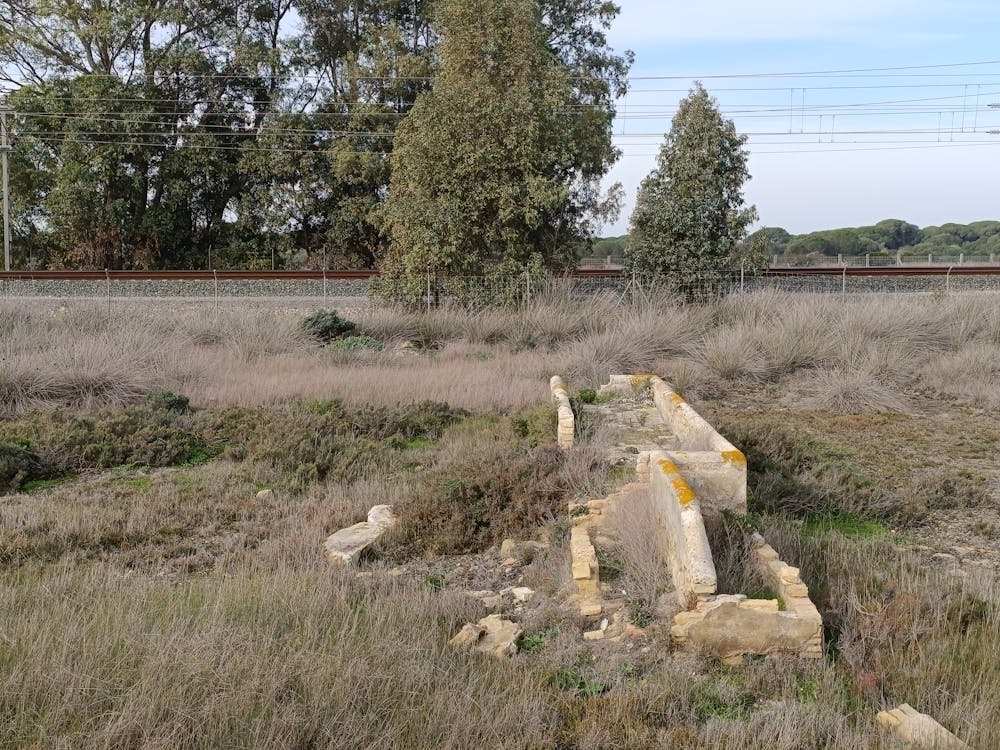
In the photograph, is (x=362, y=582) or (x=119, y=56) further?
(x=119, y=56)

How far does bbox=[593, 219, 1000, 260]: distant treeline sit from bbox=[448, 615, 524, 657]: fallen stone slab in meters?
46.5

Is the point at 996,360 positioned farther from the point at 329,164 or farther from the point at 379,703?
the point at 329,164

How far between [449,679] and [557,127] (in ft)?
60.9

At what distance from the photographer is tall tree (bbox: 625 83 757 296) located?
2142 centimetres

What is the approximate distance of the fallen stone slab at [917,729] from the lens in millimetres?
3436

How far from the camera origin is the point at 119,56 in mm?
31578

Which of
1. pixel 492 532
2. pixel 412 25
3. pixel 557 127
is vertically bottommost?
pixel 492 532

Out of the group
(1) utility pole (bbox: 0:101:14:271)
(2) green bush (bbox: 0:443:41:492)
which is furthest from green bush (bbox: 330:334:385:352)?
(1) utility pole (bbox: 0:101:14:271)

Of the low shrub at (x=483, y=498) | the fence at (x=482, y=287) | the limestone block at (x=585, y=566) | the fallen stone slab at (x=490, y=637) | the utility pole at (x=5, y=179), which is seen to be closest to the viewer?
the fallen stone slab at (x=490, y=637)

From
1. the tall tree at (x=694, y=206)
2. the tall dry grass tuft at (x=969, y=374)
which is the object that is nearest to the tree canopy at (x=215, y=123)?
the tall tree at (x=694, y=206)

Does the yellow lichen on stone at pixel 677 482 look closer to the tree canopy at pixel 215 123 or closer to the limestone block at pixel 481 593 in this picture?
the limestone block at pixel 481 593

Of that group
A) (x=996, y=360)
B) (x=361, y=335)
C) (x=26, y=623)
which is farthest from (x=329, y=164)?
(x=26, y=623)

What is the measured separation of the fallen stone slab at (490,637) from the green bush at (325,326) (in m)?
12.7

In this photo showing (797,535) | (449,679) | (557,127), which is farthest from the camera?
(557,127)
